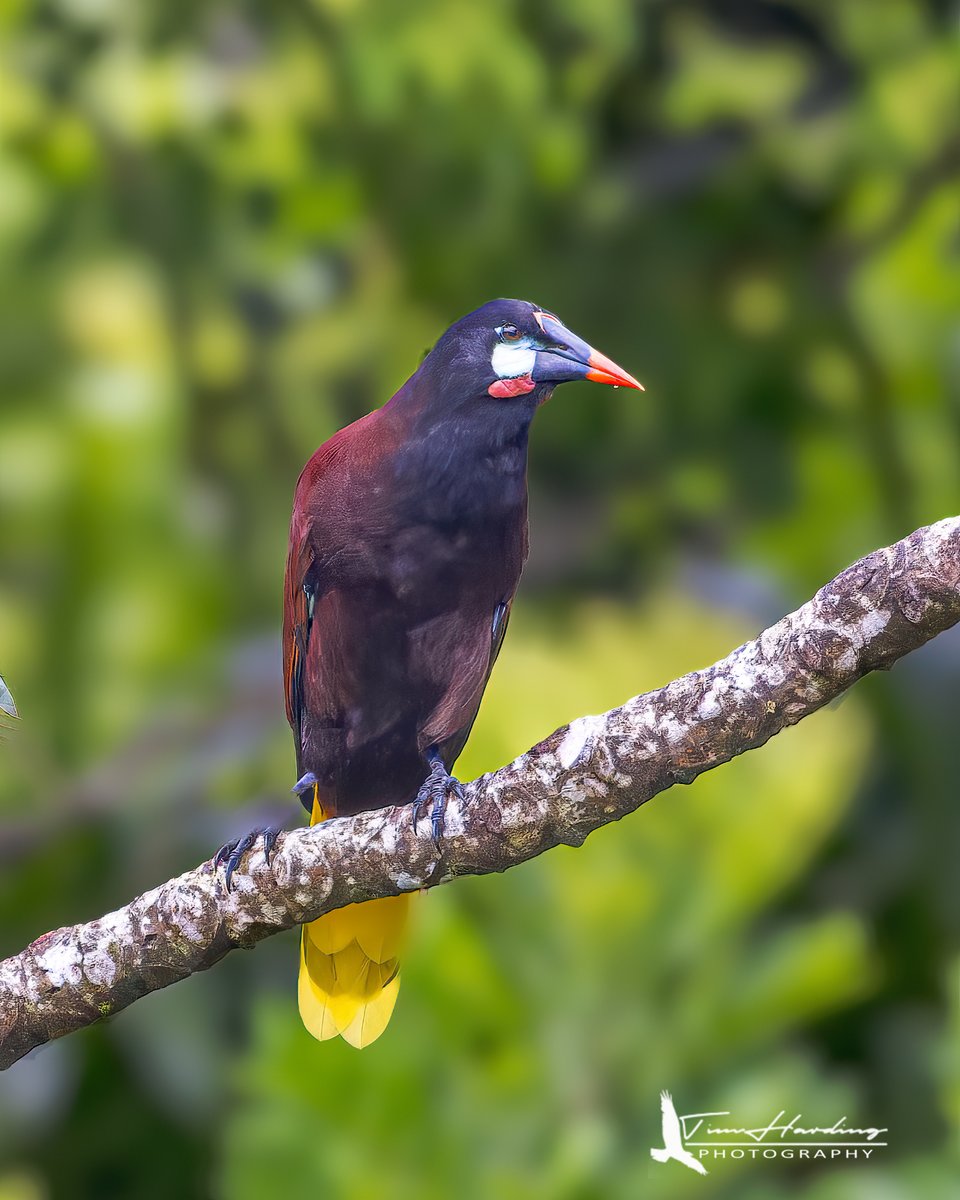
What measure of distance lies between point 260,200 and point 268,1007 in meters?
3.07

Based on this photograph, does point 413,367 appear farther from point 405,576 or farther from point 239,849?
point 239,849

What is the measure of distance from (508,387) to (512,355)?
0.20ft

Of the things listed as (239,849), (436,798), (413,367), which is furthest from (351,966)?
(413,367)

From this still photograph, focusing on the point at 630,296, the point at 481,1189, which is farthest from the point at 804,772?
the point at 630,296

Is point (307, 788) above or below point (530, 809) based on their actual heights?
above

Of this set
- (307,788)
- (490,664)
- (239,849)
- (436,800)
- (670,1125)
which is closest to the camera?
(436,800)

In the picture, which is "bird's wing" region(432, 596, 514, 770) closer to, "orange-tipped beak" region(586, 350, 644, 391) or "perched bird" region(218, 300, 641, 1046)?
"perched bird" region(218, 300, 641, 1046)

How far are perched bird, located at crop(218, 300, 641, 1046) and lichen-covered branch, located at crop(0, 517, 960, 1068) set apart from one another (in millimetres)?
125

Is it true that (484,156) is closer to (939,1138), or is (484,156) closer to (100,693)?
(100,693)

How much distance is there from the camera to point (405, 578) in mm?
2691

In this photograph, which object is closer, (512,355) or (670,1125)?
(512,355)

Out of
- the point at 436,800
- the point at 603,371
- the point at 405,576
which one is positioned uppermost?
the point at 603,371

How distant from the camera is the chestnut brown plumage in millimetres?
2684

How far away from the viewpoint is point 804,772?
14.0ft
